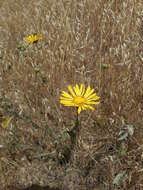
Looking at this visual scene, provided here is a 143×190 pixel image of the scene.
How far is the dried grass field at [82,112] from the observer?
1.38 metres

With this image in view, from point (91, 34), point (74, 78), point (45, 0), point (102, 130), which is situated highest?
point (45, 0)

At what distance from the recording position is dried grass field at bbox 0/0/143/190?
1381 millimetres

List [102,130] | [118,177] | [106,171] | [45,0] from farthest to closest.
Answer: [45,0] → [102,130] → [106,171] → [118,177]

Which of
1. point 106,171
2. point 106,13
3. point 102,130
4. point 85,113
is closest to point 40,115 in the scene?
point 85,113

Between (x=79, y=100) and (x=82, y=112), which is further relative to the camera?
(x=82, y=112)

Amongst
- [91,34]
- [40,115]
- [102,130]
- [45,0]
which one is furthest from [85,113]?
[45,0]

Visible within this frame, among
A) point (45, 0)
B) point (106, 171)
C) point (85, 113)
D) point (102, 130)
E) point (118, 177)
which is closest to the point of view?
point (118, 177)

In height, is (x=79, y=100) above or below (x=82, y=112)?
above

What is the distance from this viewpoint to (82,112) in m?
1.62

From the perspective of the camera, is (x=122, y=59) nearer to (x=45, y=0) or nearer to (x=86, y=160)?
(x=86, y=160)

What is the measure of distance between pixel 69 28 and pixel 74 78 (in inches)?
18.6

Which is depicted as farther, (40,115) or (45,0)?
(45,0)

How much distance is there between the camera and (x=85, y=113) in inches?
63.8

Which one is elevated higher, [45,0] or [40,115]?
[45,0]
